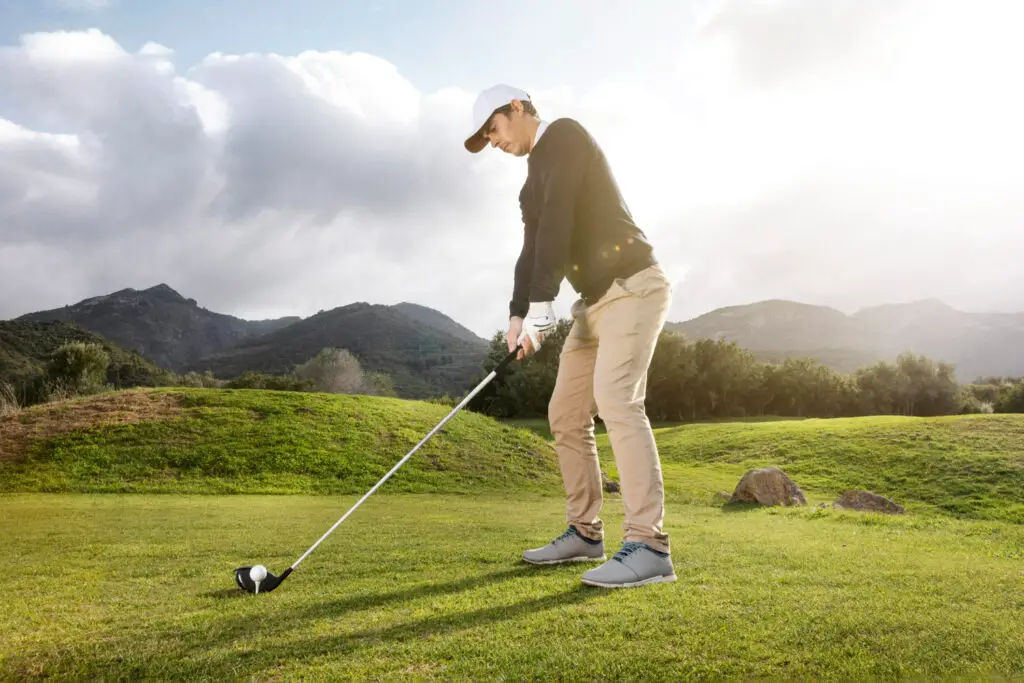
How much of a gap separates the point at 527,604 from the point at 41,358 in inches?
3598

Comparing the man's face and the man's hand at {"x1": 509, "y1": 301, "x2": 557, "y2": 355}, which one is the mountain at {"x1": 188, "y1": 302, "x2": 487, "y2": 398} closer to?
the man's face

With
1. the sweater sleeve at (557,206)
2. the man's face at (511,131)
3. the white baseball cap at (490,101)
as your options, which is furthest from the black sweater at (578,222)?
the white baseball cap at (490,101)

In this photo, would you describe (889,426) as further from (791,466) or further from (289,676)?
(289,676)

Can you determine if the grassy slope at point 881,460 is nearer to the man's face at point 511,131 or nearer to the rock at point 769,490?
the rock at point 769,490

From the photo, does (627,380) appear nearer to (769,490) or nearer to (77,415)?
(769,490)

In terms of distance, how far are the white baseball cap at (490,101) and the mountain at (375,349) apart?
102658 mm

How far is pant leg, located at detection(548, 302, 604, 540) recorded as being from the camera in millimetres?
5355

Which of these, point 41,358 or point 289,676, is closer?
point 289,676

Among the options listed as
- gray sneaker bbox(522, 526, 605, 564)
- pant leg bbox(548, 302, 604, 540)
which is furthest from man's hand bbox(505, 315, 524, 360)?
gray sneaker bbox(522, 526, 605, 564)

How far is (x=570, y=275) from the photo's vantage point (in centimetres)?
516

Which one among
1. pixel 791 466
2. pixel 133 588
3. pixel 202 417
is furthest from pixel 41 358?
pixel 133 588

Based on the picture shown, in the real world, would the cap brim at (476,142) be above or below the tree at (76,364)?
below

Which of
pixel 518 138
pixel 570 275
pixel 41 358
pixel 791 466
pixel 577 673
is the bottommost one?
pixel 791 466

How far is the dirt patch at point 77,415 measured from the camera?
21141mm
